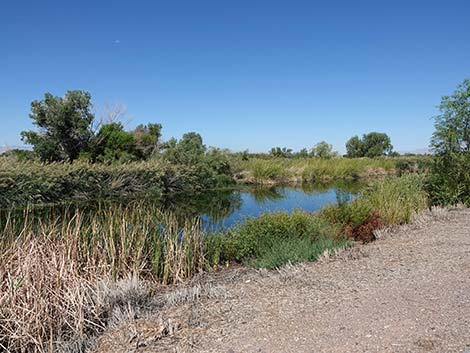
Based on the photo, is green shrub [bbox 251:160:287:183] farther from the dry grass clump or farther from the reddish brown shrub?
the dry grass clump

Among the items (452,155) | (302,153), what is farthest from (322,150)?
(452,155)

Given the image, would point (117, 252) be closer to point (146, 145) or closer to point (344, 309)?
point (344, 309)

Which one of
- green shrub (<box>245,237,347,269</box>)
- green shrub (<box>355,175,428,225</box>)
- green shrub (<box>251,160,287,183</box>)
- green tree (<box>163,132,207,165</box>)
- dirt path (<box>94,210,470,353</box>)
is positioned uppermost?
green tree (<box>163,132,207,165</box>)

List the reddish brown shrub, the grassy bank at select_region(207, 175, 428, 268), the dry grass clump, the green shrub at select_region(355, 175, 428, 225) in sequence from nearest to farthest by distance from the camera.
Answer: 1. the dry grass clump
2. the grassy bank at select_region(207, 175, 428, 268)
3. the reddish brown shrub
4. the green shrub at select_region(355, 175, 428, 225)

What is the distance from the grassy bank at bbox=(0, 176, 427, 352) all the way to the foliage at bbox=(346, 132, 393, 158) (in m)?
58.3

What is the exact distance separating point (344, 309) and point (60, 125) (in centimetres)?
2653

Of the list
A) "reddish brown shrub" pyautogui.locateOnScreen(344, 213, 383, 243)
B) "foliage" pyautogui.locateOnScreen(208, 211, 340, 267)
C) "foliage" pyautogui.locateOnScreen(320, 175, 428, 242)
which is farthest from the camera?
"foliage" pyautogui.locateOnScreen(320, 175, 428, 242)

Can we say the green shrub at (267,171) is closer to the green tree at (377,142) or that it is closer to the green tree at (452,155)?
the green tree at (452,155)

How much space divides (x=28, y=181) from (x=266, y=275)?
15.4 metres

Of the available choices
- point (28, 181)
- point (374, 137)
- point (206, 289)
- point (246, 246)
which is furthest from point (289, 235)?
point (374, 137)

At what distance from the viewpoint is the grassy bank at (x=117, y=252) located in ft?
13.6

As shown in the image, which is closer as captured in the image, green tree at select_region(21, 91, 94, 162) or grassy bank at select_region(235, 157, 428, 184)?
green tree at select_region(21, 91, 94, 162)

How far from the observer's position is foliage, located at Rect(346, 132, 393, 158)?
A: 67.4 meters

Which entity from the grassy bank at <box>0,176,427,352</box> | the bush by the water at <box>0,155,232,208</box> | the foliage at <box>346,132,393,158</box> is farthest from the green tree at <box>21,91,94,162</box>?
the foliage at <box>346,132,393,158</box>
